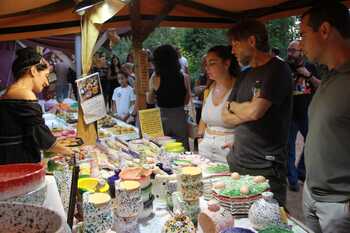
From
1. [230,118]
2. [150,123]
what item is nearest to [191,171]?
[230,118]

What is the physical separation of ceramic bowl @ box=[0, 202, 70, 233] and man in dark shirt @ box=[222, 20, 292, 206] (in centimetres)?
172

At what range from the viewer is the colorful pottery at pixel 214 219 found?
131cm

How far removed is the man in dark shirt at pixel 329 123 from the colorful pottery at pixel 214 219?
2.01 ft

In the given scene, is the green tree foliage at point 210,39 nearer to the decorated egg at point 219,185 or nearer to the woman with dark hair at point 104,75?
the woman with dark hair at point 104,75

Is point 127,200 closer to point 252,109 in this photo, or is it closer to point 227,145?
point 252,109

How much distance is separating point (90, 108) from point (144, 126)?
66cm

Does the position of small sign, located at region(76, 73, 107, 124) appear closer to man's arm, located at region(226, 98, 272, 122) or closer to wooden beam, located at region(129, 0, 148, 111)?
wooden beam, located at region(129, 0, 148, 111)

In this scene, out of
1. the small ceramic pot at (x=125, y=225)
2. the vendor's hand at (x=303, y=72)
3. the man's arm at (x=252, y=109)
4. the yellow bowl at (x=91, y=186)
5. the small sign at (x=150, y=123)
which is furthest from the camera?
the vendor's hand at (x=303, y=72)

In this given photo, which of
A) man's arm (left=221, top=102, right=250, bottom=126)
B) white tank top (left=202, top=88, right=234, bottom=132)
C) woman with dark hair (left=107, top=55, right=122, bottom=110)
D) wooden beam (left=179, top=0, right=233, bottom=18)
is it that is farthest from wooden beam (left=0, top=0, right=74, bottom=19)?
woman with dark hair (left=107, top=55, right=122, bottom=110)

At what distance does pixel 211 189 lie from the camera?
66.0 inches

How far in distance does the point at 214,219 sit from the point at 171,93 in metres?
2.80

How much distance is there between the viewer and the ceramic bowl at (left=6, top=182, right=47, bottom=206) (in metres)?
0.67

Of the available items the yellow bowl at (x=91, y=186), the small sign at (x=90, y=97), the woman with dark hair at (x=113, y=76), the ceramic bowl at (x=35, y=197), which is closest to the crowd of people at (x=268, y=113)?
the small sign at (x=90, y=97)

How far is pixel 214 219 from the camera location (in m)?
1.31
